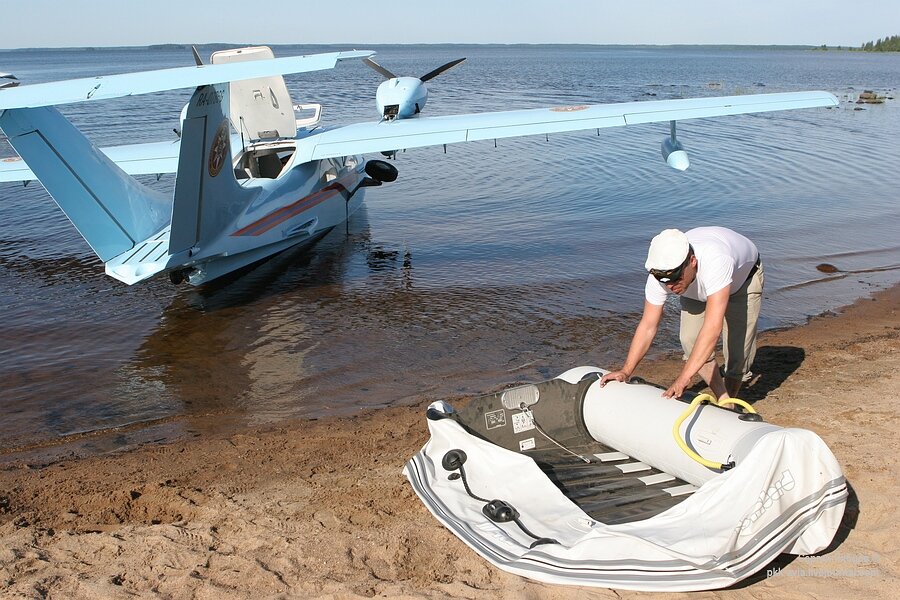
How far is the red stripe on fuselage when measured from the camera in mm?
11180

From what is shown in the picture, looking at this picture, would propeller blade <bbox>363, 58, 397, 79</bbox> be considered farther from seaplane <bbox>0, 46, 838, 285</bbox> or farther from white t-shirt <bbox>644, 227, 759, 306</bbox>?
white t-shirt <bbox>644, 227, 759, 306</bbox>

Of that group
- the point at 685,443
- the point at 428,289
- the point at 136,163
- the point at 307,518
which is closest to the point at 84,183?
the point at 428,289

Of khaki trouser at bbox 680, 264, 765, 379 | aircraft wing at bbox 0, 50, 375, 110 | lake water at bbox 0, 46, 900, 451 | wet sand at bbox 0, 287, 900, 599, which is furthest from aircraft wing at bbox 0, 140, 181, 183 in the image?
khaki trouser at bbox 680, 264, 765, 379

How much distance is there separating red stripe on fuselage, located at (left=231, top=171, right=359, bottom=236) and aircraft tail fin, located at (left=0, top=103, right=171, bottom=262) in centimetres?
137

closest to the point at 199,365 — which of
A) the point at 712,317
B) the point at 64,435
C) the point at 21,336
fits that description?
the point at 64,435

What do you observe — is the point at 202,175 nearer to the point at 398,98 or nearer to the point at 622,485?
the point at 398,98

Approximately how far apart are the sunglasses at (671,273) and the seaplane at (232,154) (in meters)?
4.61

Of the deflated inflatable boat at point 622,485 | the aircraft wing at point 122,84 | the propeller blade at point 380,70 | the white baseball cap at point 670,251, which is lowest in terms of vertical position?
the deflated inflatable boat at point 622,485

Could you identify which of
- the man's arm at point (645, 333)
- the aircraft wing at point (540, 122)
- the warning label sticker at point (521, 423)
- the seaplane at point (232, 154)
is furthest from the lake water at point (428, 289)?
the man's arm at point (645, 333)

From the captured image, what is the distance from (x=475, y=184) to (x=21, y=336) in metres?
11.0

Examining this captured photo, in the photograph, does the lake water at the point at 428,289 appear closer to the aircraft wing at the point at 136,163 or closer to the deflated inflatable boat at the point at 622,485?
the aircraft wing at the point at 136,163

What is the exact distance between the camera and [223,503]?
16.8 feet

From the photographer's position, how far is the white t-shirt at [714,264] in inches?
189

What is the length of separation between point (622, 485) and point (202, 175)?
7094mm
